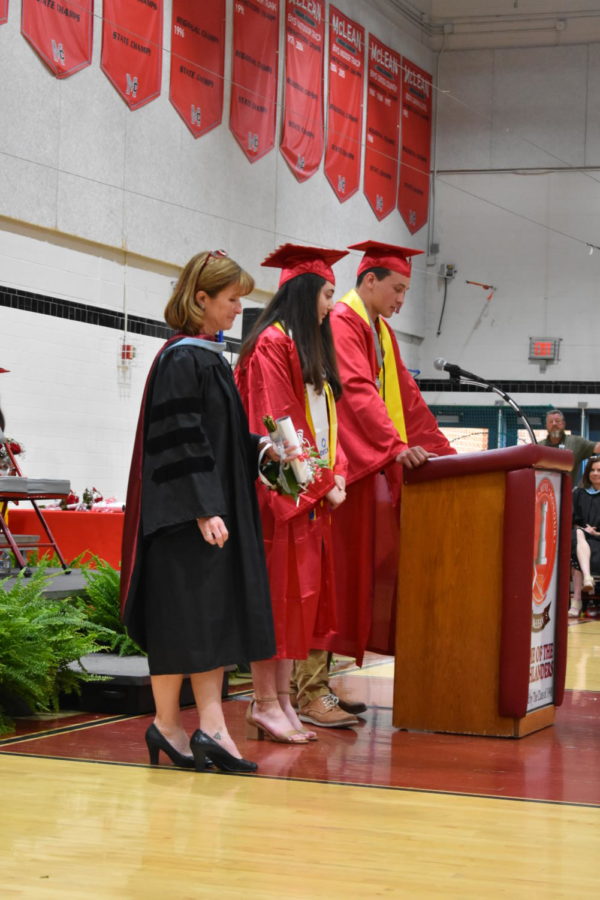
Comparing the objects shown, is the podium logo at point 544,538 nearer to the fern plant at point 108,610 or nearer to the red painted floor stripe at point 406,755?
the red painted floor stripe at point 406,755

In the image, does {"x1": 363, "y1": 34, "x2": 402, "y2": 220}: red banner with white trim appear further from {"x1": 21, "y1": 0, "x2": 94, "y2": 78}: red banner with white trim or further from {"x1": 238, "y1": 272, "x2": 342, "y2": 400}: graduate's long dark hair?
{"x1": 238, "y1": 272, "x2": 342, "y2": 400}: graduate's long dark hair

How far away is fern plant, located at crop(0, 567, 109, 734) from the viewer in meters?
3.90

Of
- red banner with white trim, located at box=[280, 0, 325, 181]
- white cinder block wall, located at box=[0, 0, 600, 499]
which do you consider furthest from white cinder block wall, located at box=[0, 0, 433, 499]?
red banner with white trim, located at box=[280, 0, 325, 181]

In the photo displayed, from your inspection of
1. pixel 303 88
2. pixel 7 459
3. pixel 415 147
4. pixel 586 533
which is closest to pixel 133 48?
pixel 303 88

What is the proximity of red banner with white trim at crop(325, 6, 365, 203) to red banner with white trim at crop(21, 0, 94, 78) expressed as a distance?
469 cm

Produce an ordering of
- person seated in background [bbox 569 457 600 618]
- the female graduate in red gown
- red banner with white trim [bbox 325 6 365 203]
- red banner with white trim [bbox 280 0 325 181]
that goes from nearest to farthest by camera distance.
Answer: the female graduate in red gown, person seated in background [bbox 569 457 600 618], red banner with white trim [bbox 280 0 325 181], red banner with white trim [bbox 325 6 365 203]

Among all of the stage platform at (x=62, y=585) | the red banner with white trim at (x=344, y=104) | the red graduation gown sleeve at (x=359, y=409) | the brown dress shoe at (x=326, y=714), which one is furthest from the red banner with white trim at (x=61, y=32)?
the brown dress shoe at (x=326, y=714)

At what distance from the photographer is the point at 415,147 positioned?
53.8ft

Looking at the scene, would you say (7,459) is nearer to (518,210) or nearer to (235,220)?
(235,220)

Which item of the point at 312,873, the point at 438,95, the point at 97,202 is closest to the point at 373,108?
the point at 438,95

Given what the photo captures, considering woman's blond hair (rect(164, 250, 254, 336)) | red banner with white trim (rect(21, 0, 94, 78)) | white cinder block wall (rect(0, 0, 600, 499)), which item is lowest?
woman's blond hair (rect(164, 250, 254, 336))

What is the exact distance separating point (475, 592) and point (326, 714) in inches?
25.0

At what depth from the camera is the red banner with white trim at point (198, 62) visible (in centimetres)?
1129

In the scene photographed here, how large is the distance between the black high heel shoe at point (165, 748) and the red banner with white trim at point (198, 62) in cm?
893
